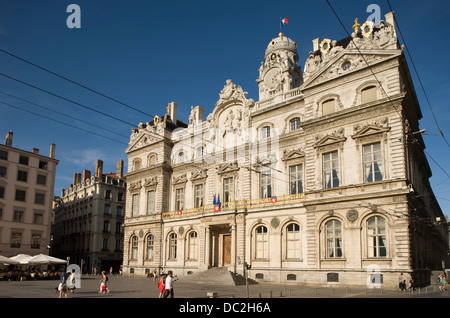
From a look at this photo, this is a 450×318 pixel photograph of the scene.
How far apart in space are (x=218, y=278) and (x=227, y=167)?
11.9 meters

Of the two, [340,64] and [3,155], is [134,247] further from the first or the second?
[340,64]

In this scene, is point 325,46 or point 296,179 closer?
point 296,179

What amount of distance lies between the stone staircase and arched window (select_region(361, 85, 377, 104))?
62.4 feet

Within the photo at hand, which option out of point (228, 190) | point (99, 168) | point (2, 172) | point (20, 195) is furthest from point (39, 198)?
point (228, 190)

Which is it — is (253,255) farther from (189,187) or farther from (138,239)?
(138,239)

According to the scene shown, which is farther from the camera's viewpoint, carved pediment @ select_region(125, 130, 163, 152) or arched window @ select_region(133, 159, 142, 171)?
arched window @ select_region(133, 159, 142, 171)

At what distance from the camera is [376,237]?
3031cm

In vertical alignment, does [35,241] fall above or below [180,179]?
below

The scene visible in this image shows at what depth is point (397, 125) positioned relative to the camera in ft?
100

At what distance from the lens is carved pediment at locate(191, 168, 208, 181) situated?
45.8 m

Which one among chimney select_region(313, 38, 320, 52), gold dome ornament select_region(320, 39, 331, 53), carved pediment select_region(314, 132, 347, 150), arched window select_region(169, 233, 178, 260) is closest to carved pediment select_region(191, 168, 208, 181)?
arched window select_region(169, 233, 178, 260)

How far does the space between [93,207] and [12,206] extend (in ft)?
50.8

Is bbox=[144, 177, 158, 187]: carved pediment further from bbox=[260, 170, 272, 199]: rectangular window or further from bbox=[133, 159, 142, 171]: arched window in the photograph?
bbox=[260, 170, 272, 199]: rectangular window

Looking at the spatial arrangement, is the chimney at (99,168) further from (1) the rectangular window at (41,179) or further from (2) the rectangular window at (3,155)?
(2) the rectangular window at (3,155)
